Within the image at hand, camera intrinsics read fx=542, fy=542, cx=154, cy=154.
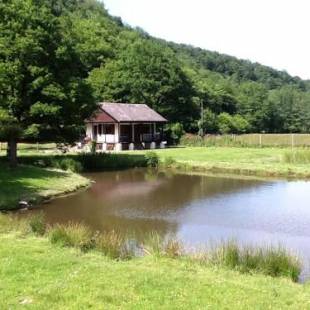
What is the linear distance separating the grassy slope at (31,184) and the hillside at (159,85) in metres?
5.84

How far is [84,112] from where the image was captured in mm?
36031

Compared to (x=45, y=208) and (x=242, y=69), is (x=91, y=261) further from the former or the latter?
(x=242, y=69)

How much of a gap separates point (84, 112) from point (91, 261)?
25541mm

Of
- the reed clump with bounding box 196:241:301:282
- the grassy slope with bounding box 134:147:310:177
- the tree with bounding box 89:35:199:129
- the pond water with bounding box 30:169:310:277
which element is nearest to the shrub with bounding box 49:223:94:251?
the reed clump with bounding box 196:241:301:282

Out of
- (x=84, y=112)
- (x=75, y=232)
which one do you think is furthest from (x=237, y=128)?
(x=75, y=232)

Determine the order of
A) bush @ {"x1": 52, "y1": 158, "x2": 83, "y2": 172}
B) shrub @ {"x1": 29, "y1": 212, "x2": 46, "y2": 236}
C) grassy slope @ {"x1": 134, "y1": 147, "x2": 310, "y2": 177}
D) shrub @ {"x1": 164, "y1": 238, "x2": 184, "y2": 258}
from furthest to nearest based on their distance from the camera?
1. grassy slope @ {"x1": 134, "y1": 147, "x2": 310, "y2": 177}
2. bush @ {"x1": 52, "y1": 158, "x2": 83, "y2": 172}
3. shrub @ {"x1": 29, "y1": 212, "x2": 46, "y2": 236}
4. shrub @ {"x1": 164, "y1": 238, "x2": 184, "y2": 258}

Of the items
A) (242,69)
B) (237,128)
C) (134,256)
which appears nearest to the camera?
(134,256)

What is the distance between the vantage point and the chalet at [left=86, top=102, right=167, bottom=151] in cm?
5644

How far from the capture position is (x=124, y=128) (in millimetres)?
58656

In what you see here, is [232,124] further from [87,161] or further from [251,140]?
[87,161]

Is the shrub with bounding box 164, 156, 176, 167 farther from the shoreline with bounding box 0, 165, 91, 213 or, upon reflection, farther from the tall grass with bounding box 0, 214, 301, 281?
the tall grass with bounding box 0, 214, 301, 281

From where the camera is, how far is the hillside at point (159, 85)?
70.1 metres

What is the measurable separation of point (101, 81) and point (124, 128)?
49.7 ft

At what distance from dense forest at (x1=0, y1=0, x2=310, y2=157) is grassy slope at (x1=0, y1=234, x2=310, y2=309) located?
1527 cm
